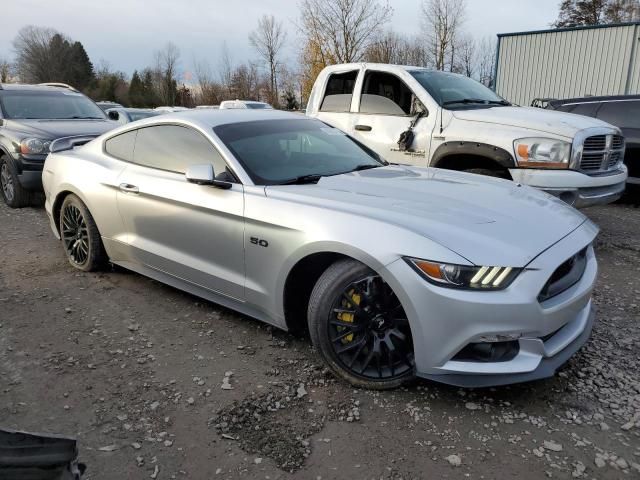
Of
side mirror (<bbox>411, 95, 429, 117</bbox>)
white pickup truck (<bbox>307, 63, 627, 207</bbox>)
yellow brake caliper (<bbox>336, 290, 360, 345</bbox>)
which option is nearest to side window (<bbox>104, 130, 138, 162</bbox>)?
white pickup truck (<bbox>307, 63, 627, 207</bbox>)

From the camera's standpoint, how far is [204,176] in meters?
3.33

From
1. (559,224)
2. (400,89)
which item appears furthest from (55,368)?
(400,89)

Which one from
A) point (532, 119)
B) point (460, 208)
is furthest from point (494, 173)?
point (460, 208)

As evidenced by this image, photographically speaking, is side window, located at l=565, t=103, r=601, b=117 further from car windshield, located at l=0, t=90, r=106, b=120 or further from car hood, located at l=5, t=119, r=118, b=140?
car windshield, located at l=0, t=90, r=106, b=120

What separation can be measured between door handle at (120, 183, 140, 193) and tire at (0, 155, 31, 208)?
4.24 metres

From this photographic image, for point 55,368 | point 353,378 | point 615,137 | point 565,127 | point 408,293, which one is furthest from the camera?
point 615,137

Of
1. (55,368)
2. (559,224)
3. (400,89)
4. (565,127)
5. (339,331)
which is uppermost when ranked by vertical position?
(400,89)

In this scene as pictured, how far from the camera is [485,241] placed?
2.58 metres

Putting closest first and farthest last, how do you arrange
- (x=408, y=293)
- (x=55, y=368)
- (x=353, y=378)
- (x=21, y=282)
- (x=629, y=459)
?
(x=629, y=459) → (x=408, y=293) → (x=353, y=378) → (x=55, y=368) → (x=21, y=282)

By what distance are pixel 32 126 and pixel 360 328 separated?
668 centimetres

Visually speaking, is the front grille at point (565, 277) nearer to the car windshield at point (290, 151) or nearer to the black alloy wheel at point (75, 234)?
the car windshield at point (290, 151)

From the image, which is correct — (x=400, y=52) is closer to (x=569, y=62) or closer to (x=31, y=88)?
(x=569, y=62)

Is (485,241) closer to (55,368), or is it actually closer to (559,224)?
(559,224)

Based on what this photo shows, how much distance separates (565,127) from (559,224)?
2.65 m
